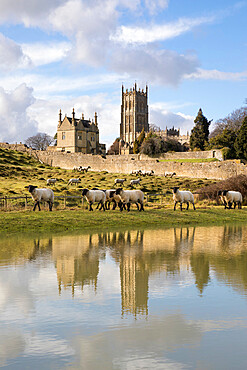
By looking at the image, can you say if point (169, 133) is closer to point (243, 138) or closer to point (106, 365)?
point (243, 138)

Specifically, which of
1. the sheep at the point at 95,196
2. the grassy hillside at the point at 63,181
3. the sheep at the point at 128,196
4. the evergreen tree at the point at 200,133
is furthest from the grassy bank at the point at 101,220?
A: the evergreen tree at the point at 200,133

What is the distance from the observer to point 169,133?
17988cm

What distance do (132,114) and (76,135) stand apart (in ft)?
314

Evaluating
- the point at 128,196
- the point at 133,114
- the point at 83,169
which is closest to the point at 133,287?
the point at 128,196

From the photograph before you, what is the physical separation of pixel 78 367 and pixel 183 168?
6171 cm

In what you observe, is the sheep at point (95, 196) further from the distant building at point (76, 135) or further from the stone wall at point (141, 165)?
the distant building at point (76, 135)

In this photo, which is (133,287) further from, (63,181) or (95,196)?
(63,181)

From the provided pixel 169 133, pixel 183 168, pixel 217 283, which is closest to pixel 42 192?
pixel 217 283

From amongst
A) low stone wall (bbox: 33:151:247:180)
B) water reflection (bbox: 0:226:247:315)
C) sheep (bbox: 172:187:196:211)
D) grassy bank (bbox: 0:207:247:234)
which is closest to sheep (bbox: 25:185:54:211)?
grassy bank (bbox: 0:207:247:234)

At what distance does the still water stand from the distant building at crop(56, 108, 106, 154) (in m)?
83.5

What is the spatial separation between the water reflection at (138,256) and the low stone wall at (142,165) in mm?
42898

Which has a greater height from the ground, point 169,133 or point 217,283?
point 169,133

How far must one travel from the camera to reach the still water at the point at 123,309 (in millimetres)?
5547

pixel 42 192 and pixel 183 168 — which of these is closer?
pixel 42 192
